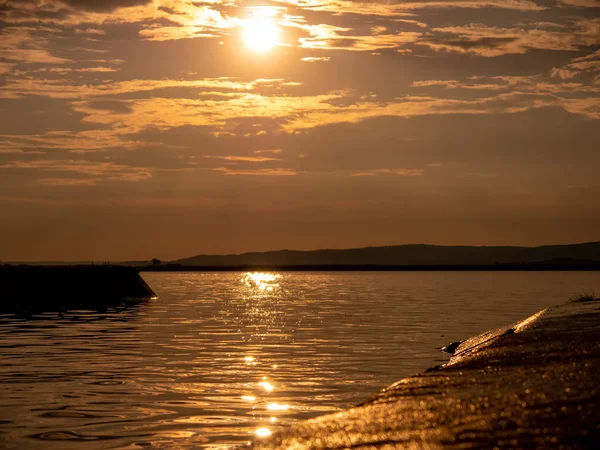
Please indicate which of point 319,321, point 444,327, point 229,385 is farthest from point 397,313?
point 229,385

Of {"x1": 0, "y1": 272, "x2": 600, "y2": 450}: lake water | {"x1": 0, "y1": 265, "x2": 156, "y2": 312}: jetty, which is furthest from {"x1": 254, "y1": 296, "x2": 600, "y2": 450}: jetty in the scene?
{"x1": 0, "y1": 265, "x2": 156, "y2": 312}: jetty

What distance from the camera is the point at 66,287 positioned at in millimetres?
76625

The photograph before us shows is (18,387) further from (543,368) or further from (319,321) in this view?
(319,321)

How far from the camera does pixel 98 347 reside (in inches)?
1323

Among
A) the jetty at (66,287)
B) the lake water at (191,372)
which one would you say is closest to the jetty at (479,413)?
the lake water at (191,372)

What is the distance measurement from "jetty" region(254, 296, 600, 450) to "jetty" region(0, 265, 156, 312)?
2304 inches

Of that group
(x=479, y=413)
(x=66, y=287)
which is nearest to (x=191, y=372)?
(x=479, y=413)

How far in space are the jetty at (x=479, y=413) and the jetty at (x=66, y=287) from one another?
5852cm

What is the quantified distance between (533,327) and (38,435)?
15248 mm

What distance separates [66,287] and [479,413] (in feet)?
231

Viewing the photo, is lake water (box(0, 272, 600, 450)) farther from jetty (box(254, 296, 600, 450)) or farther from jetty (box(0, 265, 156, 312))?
jetty (box(0, 265, 156, 312))

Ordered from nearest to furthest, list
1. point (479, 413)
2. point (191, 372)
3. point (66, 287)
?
point (479, 413), point (191, 372), point (66, 287)

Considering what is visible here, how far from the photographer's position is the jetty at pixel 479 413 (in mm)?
9406

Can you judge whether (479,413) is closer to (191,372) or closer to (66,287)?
(191,372)
